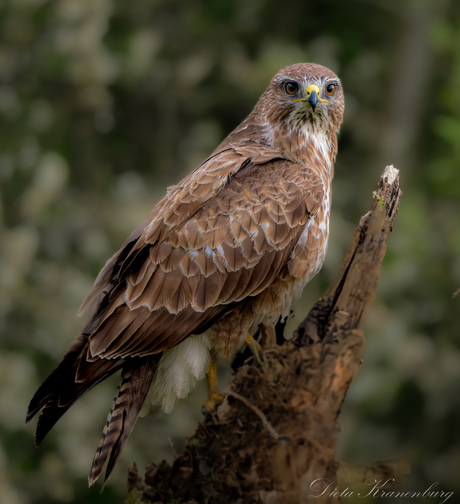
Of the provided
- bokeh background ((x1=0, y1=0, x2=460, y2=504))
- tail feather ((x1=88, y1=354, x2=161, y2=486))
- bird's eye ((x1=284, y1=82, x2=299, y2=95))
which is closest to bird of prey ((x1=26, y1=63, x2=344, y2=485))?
tail feather ((x1=88, y1=354, x2=161, y2=486))

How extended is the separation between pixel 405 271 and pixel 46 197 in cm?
291

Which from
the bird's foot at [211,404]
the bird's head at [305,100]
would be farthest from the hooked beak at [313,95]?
the bird's foot at [211,404]

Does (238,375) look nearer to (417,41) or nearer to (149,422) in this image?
(149,422)

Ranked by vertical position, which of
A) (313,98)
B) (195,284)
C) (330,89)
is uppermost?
(330,89)

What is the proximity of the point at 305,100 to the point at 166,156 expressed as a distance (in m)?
3.00

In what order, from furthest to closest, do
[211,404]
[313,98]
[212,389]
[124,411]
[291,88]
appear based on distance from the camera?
[291,88] → [313,98] → [212,389] → [211,404] → [124,411]

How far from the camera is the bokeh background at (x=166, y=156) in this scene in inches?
182

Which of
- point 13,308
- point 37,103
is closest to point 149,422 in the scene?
point 13,308

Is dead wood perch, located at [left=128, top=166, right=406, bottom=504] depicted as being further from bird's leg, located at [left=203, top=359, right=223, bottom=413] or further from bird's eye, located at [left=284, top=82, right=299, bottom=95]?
bird's eye, located at [left=284, top=82, right=299, bottom=95]

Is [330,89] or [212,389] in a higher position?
[330,89]

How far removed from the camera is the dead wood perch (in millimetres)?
2227

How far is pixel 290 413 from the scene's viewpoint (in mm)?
2273

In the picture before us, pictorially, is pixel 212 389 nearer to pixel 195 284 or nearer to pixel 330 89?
pixel 195 284

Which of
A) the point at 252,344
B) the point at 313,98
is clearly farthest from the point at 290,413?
the point at 313,98
